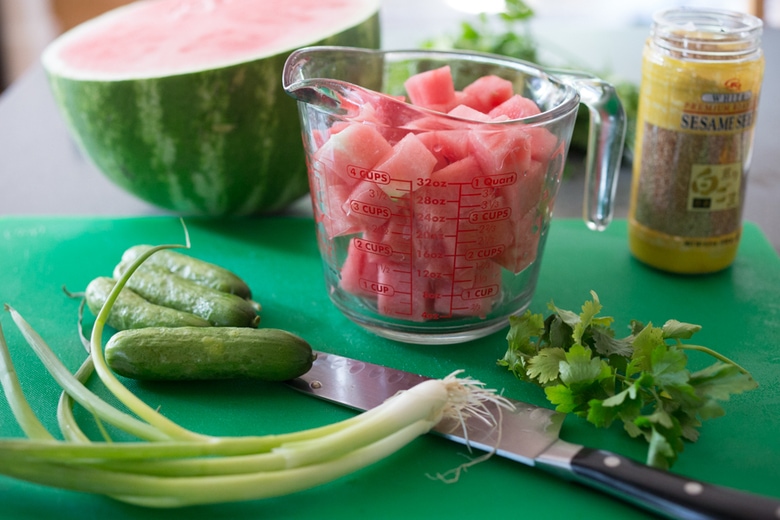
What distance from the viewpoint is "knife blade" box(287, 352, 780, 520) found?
0.85 m

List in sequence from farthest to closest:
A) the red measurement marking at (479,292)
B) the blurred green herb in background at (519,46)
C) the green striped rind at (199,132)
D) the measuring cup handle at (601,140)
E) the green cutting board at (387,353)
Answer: the blurred green herb in background at (519,46), the green striped rind at (199,132), the measuring cup handle at (601,140), the red measurement marking at (479,292), the green cutting board at (387,353)

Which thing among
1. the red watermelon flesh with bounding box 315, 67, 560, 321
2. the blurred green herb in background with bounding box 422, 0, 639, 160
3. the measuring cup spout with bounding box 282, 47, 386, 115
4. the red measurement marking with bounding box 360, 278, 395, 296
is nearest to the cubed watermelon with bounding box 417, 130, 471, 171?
the red watermelon flesh with bounding box 315, 67, 560, 321

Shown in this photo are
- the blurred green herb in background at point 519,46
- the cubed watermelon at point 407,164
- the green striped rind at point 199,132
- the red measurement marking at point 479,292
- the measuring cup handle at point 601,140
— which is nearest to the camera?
the cubed watermelon at point 407,164

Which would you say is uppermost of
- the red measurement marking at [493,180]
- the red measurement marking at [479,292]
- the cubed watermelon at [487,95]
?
the cubed watermelon at [487,95]

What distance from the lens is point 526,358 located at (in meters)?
1.15

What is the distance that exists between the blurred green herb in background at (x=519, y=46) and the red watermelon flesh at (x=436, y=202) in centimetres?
76

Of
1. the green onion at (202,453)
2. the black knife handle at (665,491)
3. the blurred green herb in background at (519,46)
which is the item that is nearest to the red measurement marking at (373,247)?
the green onion at (202,453)

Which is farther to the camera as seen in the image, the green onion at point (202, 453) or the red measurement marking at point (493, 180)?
the red measurement marking at point (493, 180)

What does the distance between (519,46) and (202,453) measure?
4.75 ft

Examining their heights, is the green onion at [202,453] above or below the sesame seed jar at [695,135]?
below

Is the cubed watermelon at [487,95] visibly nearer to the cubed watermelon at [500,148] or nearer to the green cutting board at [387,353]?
the cubed watermelon at [500,148]

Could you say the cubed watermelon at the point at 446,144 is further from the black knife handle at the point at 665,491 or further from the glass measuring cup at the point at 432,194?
the black knife handle at the point at 665,491

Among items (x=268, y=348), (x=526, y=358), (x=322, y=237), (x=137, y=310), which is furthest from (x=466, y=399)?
(x=137, y=310)

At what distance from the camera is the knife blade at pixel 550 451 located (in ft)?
2.78
